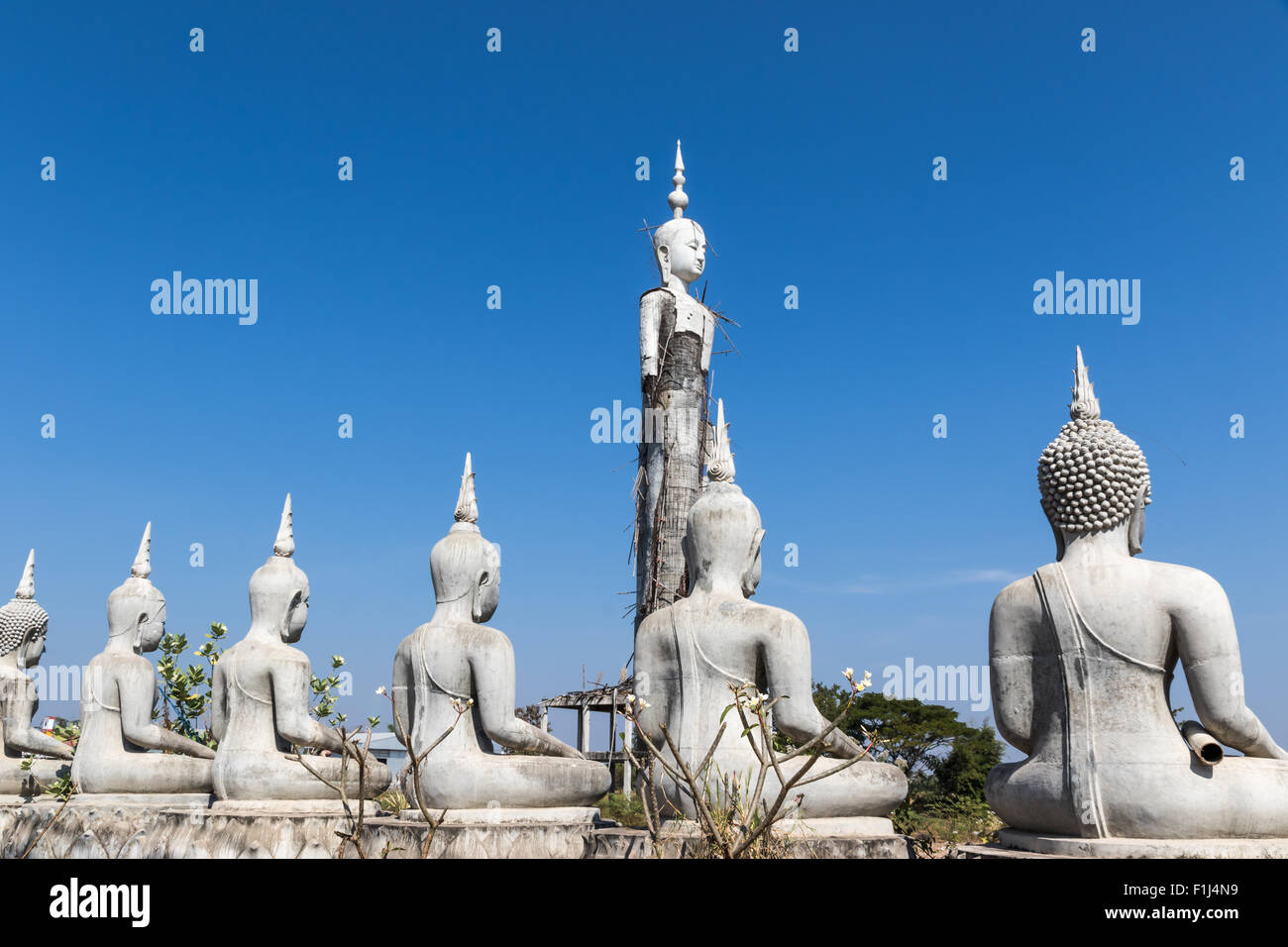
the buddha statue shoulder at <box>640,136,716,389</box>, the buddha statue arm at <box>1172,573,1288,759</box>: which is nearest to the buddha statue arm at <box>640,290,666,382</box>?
the buddha statue shoulder at <box>640,136,716,389</box>

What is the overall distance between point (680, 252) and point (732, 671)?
783cm

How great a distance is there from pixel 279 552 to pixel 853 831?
5.10m

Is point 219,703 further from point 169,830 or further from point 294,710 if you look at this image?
Result: point 169,830

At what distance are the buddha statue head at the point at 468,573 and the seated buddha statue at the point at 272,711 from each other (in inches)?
58.2

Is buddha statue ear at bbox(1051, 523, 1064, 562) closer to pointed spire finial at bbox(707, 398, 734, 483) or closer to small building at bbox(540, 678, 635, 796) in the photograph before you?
pointed spire finial at bbox(707, 398, 734, 483)

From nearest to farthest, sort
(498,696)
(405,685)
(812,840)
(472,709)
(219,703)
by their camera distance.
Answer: (812,840) → (498,696) → (472,709) → (405,685) → (219,703)

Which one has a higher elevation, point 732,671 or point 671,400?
point 671,400

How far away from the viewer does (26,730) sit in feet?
33.2

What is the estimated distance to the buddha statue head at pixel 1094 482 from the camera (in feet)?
15.6

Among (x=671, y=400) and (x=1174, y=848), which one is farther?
(x=671, y=400)

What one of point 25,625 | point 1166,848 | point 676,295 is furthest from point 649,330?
point 1166,848

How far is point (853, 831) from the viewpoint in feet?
18.4

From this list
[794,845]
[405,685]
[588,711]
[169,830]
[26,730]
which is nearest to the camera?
[794,845]
